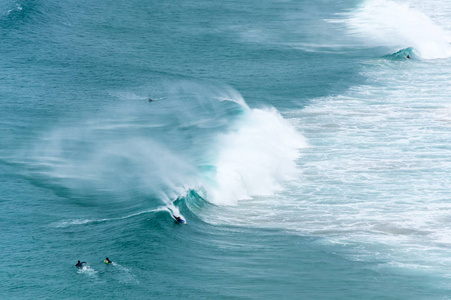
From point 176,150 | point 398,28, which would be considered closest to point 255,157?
point 176,150

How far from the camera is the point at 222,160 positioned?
48719 millimetres

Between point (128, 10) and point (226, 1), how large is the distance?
637 inches

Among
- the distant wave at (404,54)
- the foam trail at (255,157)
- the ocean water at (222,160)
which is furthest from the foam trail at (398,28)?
the foam trail at (255,157)

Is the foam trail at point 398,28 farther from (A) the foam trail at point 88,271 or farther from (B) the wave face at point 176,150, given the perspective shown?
(A) the foam trail at point 88,271

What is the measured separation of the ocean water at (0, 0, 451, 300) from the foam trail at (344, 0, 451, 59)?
0.49 metres

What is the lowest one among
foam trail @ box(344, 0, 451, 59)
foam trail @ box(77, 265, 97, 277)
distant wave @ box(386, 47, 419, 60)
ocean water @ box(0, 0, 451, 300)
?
foam trail @ box(77, 265, 97, 277)

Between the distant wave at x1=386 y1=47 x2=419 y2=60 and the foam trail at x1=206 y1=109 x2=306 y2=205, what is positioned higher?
the distant wave at x1=386 y1=47 x2=419 y2=60

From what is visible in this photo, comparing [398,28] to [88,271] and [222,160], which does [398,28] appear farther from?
[88,271]

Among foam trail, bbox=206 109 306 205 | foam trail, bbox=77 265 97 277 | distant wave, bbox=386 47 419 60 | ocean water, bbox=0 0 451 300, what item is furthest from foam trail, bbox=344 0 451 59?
foam trail, bbox=77 265 97 277

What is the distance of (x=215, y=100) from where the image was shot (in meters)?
62.2

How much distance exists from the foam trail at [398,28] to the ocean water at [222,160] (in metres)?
0.49

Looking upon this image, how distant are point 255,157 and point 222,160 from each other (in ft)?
8.57

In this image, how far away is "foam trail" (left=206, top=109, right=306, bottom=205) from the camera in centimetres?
4409

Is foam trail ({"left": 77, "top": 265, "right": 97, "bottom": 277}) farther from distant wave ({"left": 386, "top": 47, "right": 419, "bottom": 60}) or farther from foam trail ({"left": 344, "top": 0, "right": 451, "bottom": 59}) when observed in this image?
foam trail ({"left": 344, "top": 0, "right": 451, "bottom": 59})
